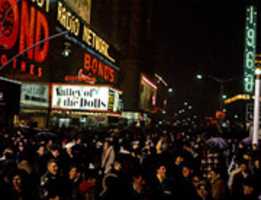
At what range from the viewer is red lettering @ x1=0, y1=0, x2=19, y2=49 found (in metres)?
26.8

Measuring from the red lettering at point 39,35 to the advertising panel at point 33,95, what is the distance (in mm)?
1852

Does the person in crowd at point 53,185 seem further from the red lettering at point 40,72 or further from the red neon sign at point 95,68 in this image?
the red neon sign at point 95,68

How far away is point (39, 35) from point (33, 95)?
13.0 ft

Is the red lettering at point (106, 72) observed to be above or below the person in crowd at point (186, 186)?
above

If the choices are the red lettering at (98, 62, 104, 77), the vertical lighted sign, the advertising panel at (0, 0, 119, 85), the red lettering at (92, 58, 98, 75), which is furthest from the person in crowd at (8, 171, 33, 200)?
the vertical lighted sign

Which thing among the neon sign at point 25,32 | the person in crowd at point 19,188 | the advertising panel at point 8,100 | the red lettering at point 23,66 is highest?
the neon sign at point 25,32

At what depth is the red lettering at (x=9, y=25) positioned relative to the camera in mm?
26842

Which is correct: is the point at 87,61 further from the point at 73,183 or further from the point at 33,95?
the point at 73,183

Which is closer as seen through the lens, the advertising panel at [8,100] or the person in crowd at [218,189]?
the person in crowd at [218,189]

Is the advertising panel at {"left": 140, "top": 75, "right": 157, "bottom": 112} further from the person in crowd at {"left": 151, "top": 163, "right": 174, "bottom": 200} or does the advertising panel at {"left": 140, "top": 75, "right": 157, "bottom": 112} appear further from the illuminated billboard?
the person in crowd at {"left": 151, "top": 163, "right": 174, "bottom": 200}

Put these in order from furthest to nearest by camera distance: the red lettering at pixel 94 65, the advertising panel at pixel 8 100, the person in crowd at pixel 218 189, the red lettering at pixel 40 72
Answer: the red lettering at pixel 94 65
the red lettering at pixel 40 72
the advertising panel at pixel 8 100
the person in crowd at pixel 218 189

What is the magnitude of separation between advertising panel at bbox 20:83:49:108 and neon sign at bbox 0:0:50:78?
999 mm

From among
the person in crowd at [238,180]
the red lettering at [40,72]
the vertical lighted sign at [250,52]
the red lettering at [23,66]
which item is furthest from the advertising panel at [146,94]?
the person in crowd at [238,180]

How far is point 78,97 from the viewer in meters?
26.8
